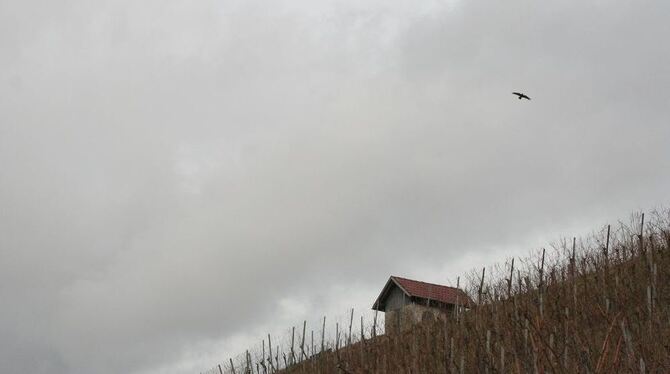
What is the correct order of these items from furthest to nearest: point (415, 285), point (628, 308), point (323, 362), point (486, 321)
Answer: point (415, 285), point (323, 362), point (486, 321), point (628, 308)

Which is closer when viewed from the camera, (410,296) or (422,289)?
(410,296)

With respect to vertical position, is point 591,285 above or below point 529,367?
above

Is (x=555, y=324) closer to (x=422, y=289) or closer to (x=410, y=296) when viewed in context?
(x=410, y=296)

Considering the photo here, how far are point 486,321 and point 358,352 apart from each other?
362 centimetres

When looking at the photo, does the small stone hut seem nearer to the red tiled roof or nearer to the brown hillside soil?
the red tiled roof

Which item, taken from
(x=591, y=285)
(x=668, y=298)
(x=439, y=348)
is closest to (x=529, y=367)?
(x=439, y=348)

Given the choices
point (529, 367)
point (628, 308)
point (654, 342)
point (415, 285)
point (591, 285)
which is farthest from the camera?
point (415, 285)

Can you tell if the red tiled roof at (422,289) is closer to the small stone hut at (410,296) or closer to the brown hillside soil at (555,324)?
the small stone hut at (410,296)

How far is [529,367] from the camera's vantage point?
7.68 metres

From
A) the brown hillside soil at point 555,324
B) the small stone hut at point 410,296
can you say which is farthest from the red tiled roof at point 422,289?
the brown hillside soil at point 555,324

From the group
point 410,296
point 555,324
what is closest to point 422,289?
point 410,296

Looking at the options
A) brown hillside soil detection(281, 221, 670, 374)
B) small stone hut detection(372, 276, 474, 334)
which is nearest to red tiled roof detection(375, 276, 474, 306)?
small stone hut detection(372, 276, 474, 334)

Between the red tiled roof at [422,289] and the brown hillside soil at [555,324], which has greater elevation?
the red tiled roof at [422,289]

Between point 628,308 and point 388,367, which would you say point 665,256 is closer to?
point 628,308
